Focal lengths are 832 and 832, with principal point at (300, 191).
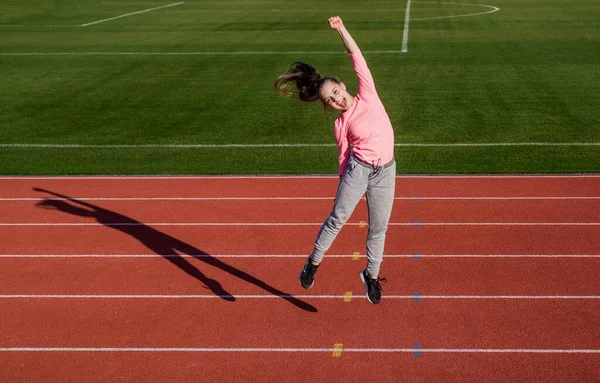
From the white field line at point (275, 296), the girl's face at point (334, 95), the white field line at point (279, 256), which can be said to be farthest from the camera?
the white field line at point (279, 256)

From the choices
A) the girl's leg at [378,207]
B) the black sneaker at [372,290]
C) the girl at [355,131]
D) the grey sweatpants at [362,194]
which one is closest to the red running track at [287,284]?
the black sneaker at [372,290]

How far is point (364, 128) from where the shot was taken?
20.7 feet

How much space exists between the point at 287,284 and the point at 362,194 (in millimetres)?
1949

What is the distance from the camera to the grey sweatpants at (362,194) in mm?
6445

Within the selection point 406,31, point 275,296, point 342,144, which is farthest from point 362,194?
point 406,31

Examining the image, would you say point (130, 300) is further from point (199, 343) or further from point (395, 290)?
point (395, 290)

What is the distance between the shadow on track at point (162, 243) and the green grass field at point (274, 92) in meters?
1.56

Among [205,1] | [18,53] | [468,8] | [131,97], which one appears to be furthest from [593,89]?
[205,1]

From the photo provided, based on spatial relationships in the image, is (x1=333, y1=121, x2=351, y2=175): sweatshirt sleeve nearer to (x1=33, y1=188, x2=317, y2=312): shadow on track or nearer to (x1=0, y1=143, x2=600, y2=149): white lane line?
(x1=33, y1=188, x2=317, y2=312): shadow on track

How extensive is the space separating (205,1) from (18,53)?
1737 centimetres

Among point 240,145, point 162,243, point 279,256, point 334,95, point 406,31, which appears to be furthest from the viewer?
point 406,31

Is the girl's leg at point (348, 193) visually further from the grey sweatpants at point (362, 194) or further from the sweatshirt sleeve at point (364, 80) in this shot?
the sweatshirt sleeve at point (364, 80)

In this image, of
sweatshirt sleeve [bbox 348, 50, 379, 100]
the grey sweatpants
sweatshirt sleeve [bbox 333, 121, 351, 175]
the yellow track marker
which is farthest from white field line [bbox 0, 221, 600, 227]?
sweatshirt sleeve [bbox 348, 50, 379, 100]

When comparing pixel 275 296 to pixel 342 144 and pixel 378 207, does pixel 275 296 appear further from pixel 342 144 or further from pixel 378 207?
pixel 342 144
